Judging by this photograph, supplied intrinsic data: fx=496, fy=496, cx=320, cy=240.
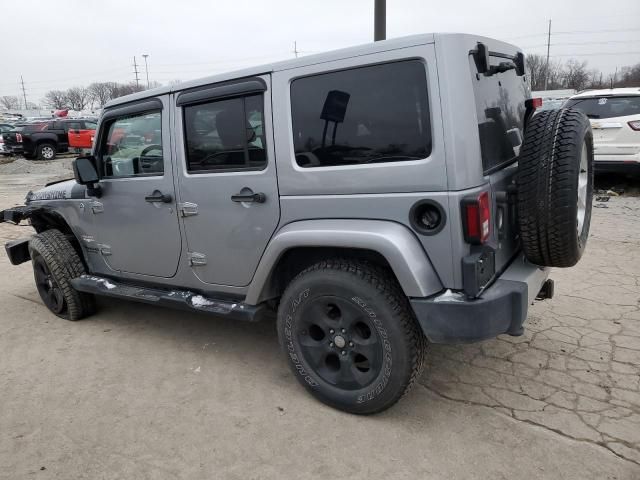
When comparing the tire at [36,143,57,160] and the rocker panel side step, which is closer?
the rocker panel side step

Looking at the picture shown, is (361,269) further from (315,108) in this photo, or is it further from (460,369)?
(460,369)

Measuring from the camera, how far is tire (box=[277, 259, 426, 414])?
2.52m

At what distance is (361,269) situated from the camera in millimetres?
2604

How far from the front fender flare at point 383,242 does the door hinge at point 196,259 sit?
2.60 ft

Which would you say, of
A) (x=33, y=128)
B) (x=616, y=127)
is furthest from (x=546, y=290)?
(x=33, y=128)

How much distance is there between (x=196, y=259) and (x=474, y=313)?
Answer: 74.6 inches

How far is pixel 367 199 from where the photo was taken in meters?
2.51

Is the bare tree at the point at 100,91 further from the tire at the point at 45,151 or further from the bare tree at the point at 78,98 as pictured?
the tire at the point at 45,151

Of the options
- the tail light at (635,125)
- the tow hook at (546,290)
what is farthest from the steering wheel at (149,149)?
the tail light at (635,125)

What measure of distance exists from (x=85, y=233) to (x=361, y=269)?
2.71m

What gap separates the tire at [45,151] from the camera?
21453 mm

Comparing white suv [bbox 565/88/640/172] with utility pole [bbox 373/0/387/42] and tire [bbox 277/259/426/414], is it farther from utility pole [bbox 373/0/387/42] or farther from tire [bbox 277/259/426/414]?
tire [bbox 277/259/426/414]

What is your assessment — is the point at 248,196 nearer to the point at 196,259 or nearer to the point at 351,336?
the point at 196,259

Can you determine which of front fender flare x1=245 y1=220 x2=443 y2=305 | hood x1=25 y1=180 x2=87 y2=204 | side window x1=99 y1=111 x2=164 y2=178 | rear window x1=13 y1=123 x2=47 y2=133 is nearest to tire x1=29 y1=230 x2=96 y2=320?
hood x1=25 y1=180 x2=87 y2=204
